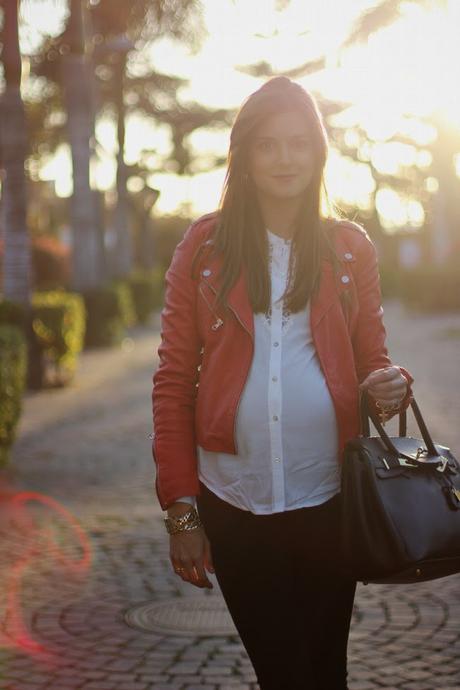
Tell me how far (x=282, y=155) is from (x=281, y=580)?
105cm

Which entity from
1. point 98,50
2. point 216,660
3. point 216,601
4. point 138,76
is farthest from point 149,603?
point 138,76

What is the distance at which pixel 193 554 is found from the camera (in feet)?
9.51

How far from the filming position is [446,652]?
4938 mm

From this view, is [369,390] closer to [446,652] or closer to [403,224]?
[446,652]

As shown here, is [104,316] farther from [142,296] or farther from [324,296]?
[324,296]

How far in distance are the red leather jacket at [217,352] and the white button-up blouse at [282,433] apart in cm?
3

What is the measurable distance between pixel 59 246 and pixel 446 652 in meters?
39.3

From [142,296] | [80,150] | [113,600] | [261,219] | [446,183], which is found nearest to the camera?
Answer: [261,219]

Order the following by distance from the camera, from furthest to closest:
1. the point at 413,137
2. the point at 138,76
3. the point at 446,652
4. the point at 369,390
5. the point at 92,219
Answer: the point at 138,76
the point at 413,137
the point at 92,219
the point at 446,652
the point at 369,390

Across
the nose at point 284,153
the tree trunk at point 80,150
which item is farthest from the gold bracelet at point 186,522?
the tree trunk at point 80,150

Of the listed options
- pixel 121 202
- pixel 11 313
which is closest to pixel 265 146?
pixel 11 313

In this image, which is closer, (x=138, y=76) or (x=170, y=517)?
(x=170, y=517)

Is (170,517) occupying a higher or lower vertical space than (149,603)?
higher

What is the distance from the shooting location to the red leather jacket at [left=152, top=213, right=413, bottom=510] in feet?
9.39
